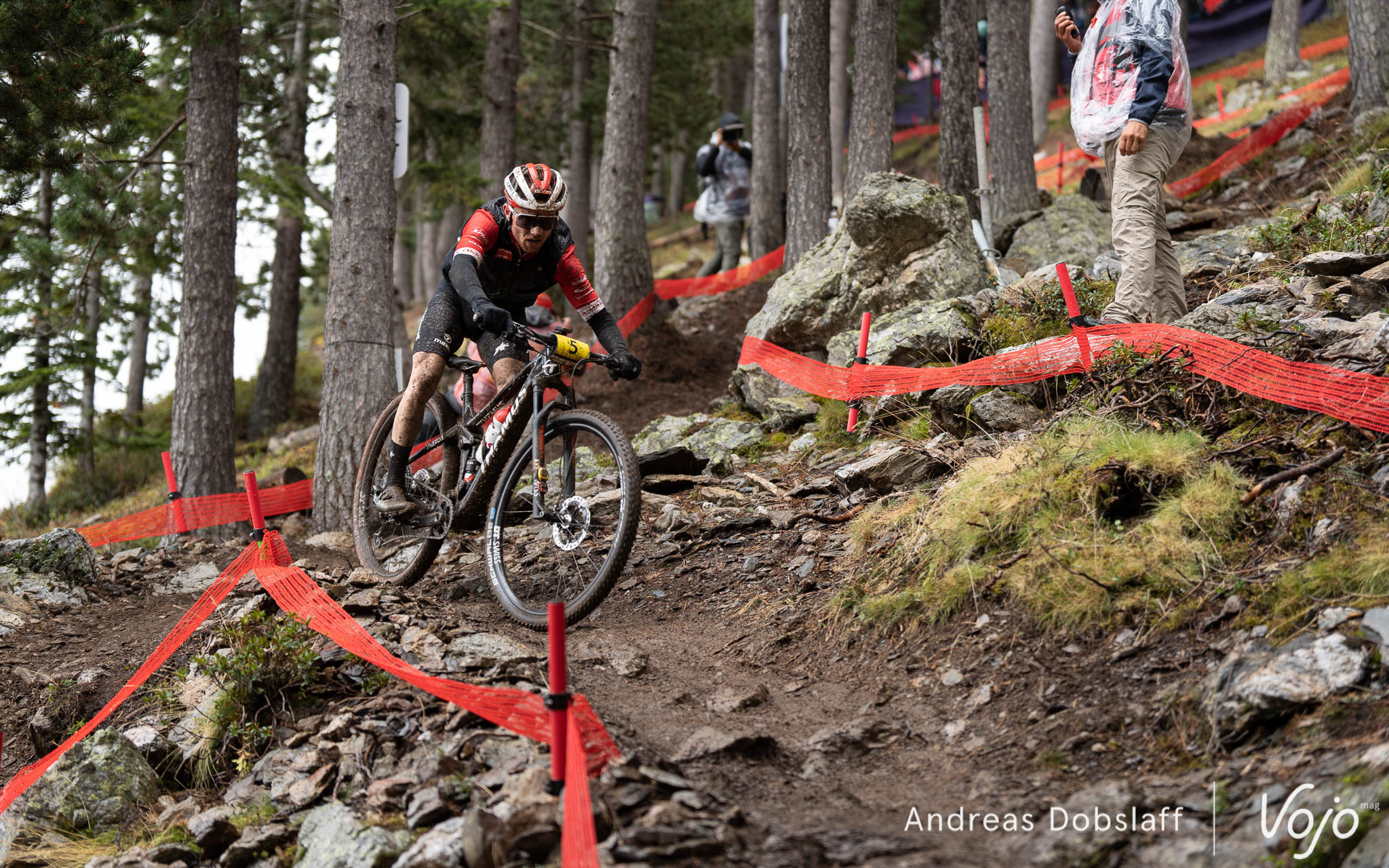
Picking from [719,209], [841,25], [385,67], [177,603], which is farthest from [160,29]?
[841,25]

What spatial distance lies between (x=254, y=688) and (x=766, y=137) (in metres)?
14.8

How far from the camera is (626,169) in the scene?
13609mm

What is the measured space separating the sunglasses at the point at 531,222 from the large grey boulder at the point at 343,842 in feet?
10.7

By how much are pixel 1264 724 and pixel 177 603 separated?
7.05 metres

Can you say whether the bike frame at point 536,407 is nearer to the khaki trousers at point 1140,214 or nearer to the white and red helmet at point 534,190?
the white and red helmet at point 534,190

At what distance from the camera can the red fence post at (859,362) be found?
7582mm

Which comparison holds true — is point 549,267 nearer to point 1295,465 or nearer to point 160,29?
point 1295,465

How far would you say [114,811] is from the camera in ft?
14.8

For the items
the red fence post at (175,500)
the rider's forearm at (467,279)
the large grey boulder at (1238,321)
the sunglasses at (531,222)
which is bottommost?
the red fence post at (175,500)

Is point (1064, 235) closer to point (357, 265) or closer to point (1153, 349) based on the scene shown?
point (1153, 349)

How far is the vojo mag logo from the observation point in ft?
8.74

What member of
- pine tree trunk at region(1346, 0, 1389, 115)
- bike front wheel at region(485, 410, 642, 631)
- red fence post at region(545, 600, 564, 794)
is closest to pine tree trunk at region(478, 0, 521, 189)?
bike front wheel at region(485, 410, 642, 631)

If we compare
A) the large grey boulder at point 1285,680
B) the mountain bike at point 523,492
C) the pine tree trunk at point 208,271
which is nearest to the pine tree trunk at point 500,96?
the pine tree trunk at point 208,271

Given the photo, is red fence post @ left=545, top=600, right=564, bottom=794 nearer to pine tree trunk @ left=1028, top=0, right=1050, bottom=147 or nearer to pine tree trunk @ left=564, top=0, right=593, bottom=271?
pine tree trunk @ left=564, top=0, right=593, bottom=271
